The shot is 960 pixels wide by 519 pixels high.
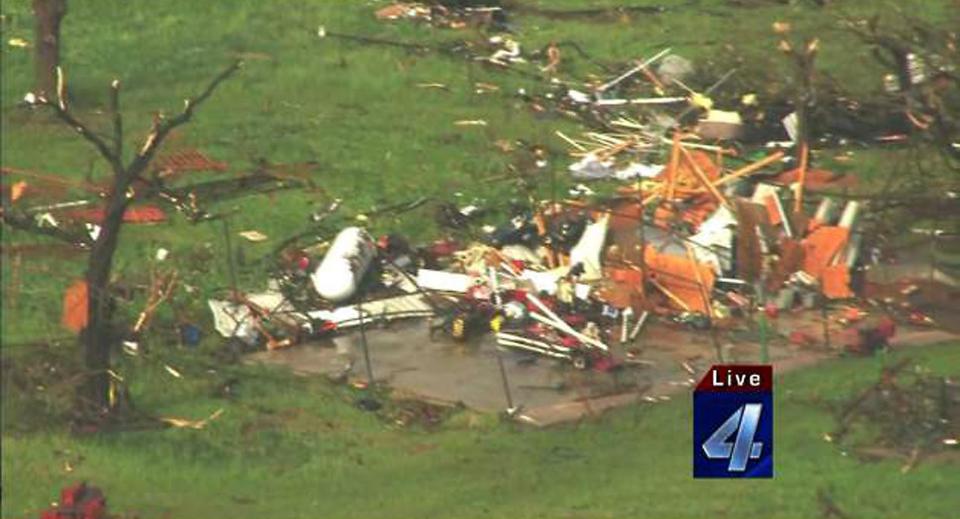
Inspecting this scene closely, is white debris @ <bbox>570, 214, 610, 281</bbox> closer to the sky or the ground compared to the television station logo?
closer to the sky

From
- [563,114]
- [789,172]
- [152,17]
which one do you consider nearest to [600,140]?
[563,114]

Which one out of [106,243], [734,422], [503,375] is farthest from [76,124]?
[734,422]

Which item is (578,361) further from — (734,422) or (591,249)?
(734,422)

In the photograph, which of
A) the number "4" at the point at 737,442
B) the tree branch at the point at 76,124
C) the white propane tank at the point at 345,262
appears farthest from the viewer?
the number "4" at the point at 737,442

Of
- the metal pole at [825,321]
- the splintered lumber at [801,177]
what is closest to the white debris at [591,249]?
the splintered lumber at [801,177]

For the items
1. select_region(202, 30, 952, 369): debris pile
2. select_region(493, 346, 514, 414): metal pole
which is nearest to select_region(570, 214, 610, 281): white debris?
select_region(202, 30, 952, 369): debris pile

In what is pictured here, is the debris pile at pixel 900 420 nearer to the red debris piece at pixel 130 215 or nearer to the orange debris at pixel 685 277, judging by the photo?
the orange debris at pixel 685 277

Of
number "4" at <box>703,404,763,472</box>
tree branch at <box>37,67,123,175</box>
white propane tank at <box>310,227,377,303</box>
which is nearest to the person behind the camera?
tree branch at <box>37,67,123,175</box>

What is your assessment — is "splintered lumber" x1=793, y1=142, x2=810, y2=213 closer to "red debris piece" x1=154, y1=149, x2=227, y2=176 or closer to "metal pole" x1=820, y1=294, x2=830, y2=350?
"metal pole" x1=820, y1=294, x2=830, y2=350
